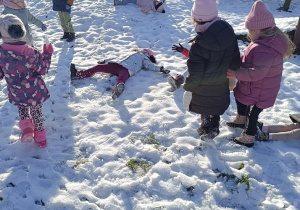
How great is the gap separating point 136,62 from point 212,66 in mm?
2682

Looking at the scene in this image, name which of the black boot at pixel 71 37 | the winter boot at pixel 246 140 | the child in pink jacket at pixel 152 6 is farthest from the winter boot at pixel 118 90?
the child in pink jacket at pixel 152 6

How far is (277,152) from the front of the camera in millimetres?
3943

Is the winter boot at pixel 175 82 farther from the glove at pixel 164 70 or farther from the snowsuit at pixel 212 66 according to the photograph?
the snowsuit at pixel 212 66

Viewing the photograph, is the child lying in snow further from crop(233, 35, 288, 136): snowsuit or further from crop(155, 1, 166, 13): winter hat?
crop(155, 1, 166, 13): winter hat

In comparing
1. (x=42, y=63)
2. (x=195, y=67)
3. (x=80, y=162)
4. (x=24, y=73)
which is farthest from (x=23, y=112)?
(x=195, y=67)

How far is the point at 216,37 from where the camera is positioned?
3.25 m

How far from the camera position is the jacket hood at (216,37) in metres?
3.26

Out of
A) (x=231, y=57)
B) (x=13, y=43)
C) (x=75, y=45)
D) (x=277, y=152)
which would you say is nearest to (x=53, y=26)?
(x=75, y=45)

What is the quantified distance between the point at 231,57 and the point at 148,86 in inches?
90.6

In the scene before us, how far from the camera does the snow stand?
3320 mm

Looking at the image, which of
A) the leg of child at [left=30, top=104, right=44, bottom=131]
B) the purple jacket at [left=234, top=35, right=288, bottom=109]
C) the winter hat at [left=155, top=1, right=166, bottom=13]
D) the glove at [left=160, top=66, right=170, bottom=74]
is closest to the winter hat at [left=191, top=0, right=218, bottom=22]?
the purple jacket at [left=234, top=35, right=288, bottom=109]

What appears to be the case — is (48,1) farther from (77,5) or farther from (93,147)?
(93,147)

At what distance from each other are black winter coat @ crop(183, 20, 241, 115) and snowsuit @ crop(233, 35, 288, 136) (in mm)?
150

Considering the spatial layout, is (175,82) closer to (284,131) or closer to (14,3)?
(284,131)
